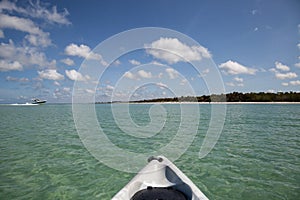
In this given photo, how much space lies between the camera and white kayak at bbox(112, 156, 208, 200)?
139 inches

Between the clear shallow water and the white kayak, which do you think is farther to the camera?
the clear shallow water

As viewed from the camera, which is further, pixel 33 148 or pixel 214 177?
pixel 33 148

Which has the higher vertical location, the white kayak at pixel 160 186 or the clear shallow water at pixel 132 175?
the white kayak at pixel 160 186

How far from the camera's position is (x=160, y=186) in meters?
4.26

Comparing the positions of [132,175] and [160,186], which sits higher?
[160,186]

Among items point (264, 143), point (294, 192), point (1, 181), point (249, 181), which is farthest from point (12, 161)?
point (264, 143)

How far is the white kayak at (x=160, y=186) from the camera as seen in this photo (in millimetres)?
3543

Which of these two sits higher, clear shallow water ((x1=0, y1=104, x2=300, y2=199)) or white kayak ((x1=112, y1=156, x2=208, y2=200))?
white kayak ((x1=112, y1=156, x2=208, y2=200))

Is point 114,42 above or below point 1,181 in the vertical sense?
above

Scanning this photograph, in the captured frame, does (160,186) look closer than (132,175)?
Yes

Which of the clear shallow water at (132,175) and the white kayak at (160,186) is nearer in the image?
the white kayak at (160,186)

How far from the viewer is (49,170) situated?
22.6ft

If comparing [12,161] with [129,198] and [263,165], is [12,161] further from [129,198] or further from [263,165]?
[263,165]

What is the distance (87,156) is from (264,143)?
9.84m
